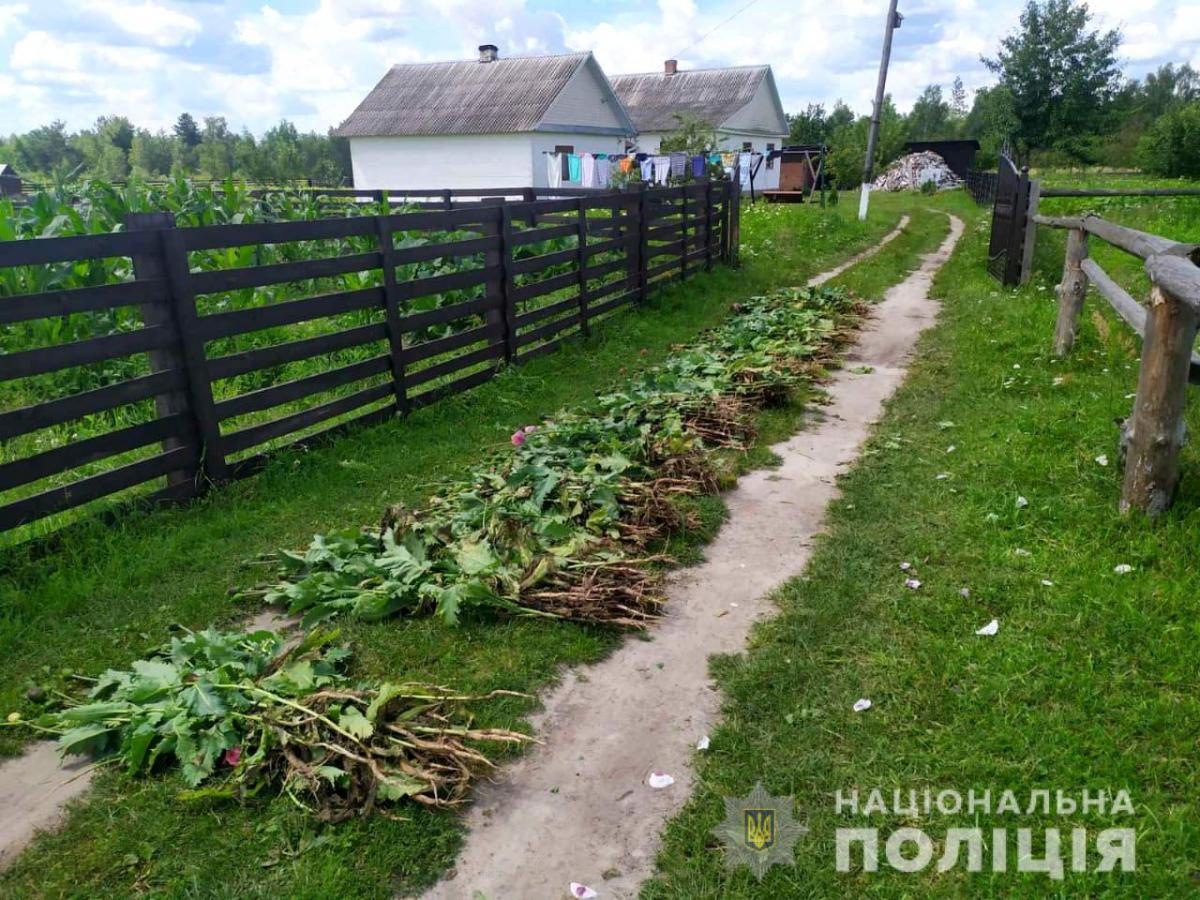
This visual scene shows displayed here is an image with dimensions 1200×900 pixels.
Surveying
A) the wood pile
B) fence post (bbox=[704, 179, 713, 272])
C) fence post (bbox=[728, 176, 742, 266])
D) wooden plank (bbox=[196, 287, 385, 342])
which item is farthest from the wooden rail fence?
the wood pile

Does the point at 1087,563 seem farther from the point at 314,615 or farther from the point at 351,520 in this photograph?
the point at 351,520

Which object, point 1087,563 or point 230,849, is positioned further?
point 1087,563

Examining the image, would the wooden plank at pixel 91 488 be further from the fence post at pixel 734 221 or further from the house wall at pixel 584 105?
the house wall at pixel 584 105

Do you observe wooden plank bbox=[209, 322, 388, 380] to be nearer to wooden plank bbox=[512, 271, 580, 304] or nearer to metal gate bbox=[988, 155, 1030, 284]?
wooden plank bbox=[512, 271, 580, 304]

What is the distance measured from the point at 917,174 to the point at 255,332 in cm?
4965

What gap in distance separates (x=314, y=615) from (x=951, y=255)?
55.0 feet

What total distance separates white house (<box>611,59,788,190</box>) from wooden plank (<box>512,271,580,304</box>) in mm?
33096

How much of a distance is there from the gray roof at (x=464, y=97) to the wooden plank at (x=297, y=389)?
27.3 m

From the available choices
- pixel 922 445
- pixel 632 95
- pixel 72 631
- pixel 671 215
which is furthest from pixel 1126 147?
pixel 72 631

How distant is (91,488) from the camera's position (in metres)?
4.77

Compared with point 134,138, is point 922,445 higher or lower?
lower

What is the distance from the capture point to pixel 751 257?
1655cm

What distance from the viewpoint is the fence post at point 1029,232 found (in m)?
11.3

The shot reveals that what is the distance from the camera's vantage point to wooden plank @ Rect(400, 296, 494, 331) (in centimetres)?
728
